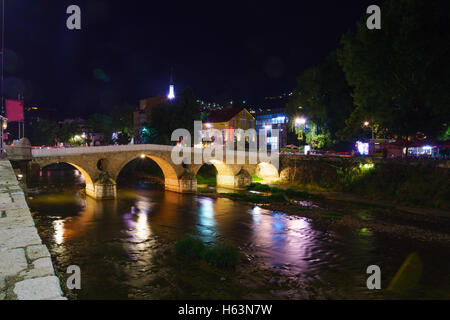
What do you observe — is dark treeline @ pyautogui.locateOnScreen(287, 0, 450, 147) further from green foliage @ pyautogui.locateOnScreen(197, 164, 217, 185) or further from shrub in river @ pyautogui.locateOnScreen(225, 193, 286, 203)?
green foliage @ pyautogui.locateOnScreen(197, 164, 217, 185)

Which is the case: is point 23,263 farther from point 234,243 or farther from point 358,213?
point 358,213

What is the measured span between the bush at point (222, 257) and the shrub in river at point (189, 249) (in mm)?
513

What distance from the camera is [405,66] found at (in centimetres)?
2744

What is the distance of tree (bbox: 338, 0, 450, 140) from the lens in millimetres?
25141

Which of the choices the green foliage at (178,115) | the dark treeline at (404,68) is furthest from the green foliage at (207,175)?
the dark treeline at (404,68)

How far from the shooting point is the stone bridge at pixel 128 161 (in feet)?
92.5

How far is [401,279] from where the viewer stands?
12.9 meters

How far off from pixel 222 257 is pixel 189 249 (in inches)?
76.9

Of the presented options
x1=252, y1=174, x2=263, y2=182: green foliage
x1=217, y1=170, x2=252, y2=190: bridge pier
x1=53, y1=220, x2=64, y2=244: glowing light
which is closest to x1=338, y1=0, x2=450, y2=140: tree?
x1=217, y1=170, x2=252, y2=190: bridge pier

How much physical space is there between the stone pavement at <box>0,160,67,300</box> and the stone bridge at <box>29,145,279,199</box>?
23.7 metres

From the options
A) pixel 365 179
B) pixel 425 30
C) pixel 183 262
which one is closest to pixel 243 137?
pixel 365 179

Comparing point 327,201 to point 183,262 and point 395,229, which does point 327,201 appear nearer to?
point 395,229

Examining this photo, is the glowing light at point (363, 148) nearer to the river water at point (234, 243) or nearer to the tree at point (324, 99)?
the tree at point (324, 99)

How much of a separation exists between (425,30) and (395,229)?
1559 cm
